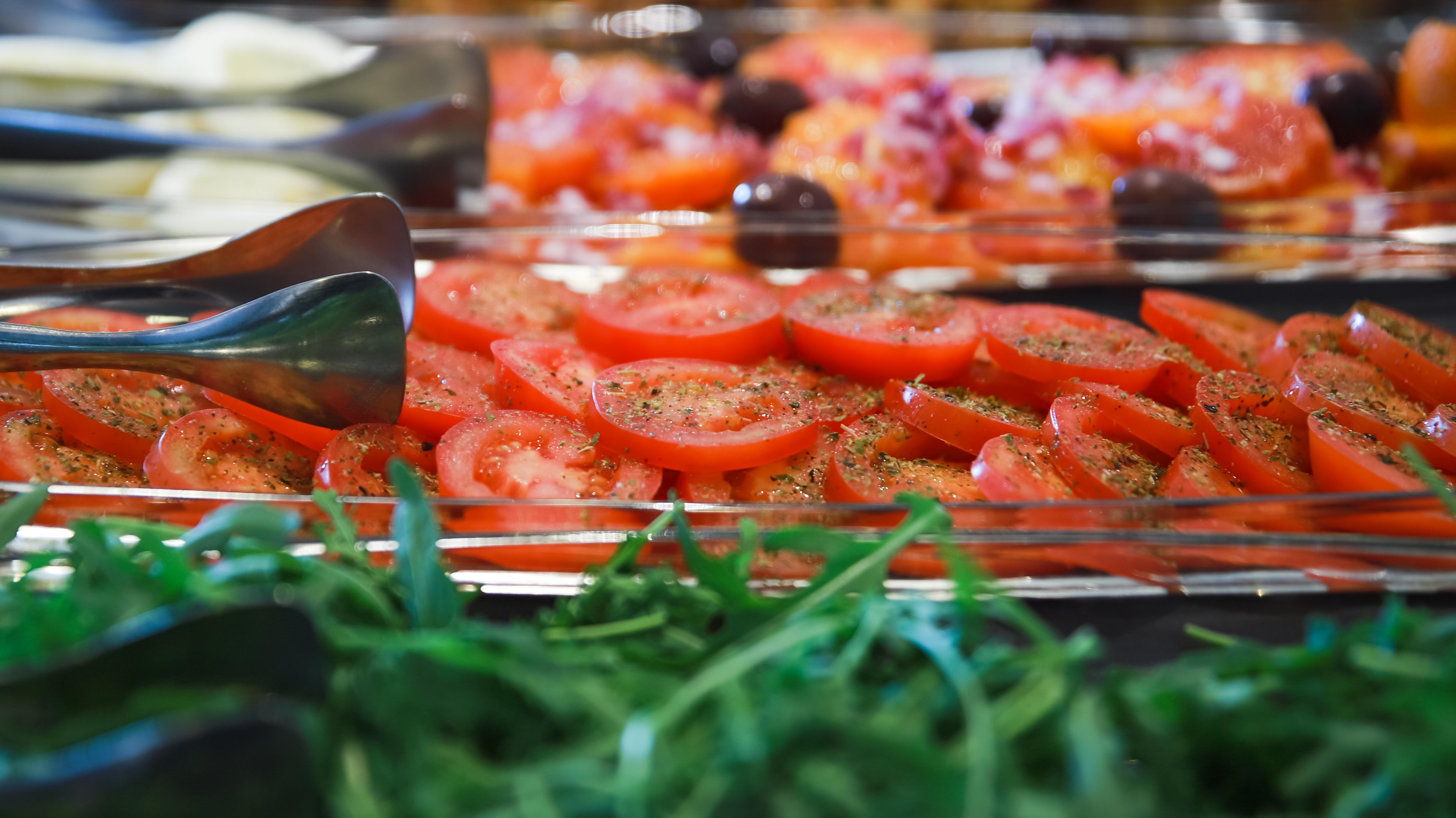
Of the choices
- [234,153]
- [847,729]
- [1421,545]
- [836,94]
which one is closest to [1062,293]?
[1421,545]

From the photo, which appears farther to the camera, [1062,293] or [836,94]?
[836,94]

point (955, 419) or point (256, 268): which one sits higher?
point (256, 268)

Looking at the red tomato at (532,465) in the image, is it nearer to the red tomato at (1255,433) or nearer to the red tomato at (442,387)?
the red tomato at (442,387)

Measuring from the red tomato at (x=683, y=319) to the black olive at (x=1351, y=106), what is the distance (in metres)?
1.69

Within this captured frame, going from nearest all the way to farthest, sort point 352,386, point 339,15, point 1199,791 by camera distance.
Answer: point 1199,791 < point 352,386 < point 339,15

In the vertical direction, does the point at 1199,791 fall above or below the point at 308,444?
below

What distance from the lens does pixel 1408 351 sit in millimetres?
1301

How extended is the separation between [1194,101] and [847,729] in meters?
2.20

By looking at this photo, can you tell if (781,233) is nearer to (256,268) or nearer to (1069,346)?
(1069,346)

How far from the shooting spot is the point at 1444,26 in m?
2.38

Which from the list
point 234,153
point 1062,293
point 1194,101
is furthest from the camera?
point 1194,101

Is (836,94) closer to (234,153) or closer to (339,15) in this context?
(234,153)

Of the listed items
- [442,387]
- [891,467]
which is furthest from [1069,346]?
[442,387]

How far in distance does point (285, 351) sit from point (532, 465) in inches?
12.2
